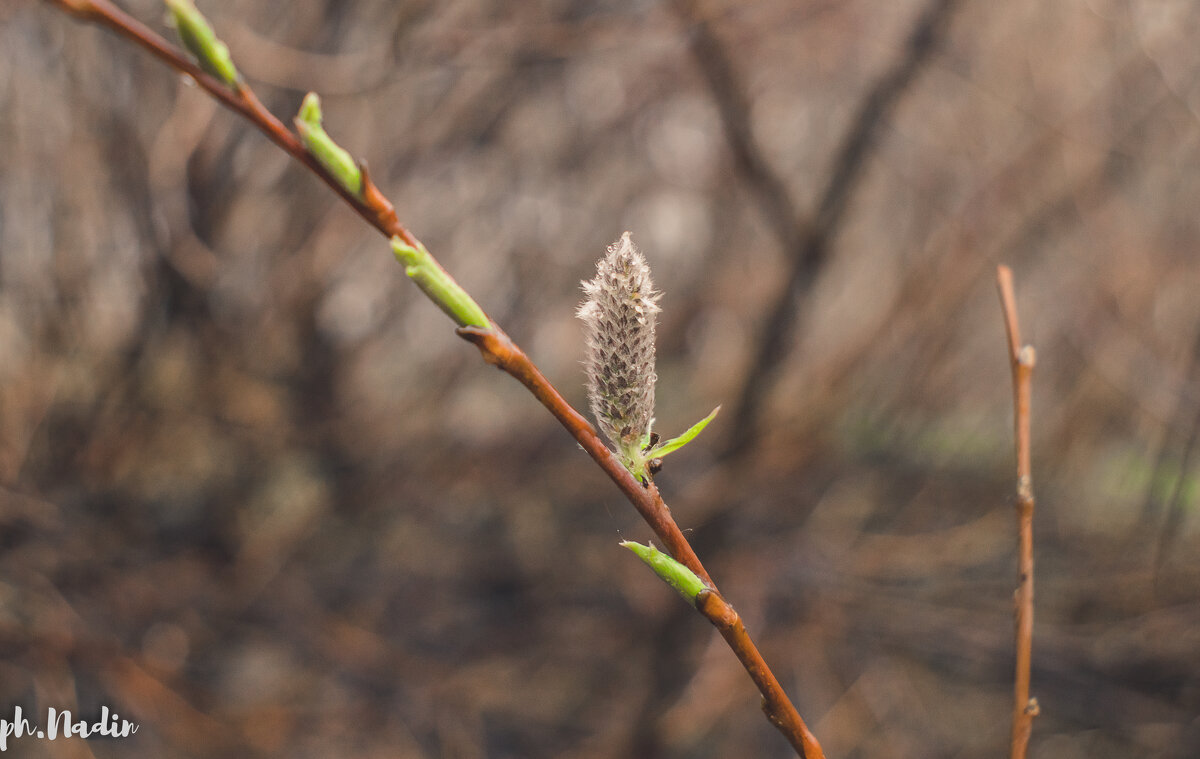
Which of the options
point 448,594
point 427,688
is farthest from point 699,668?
point 448,594

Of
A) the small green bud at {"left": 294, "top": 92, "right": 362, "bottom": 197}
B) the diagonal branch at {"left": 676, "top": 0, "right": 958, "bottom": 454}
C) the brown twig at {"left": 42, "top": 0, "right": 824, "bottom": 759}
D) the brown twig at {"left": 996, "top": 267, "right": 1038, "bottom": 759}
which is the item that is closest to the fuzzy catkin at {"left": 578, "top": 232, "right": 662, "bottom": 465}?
the brown twig at {"left": 42, "top": 0, "right": 824, "bottom": 759}

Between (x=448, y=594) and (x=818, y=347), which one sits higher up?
(x=818, y=347)

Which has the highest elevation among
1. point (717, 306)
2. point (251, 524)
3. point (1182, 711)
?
point (717, 306)

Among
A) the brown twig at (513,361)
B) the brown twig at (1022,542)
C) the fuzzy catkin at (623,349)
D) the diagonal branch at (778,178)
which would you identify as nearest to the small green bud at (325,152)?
the brown twig at (513,361)

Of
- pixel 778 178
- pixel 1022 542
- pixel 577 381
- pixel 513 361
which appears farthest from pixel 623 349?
pixel 577 381

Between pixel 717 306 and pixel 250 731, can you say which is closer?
pixel 250 731

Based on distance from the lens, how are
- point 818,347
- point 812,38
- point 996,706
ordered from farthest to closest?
point 996,706 → point 818,347 → point 812,38

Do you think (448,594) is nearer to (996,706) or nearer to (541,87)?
(541,87)
